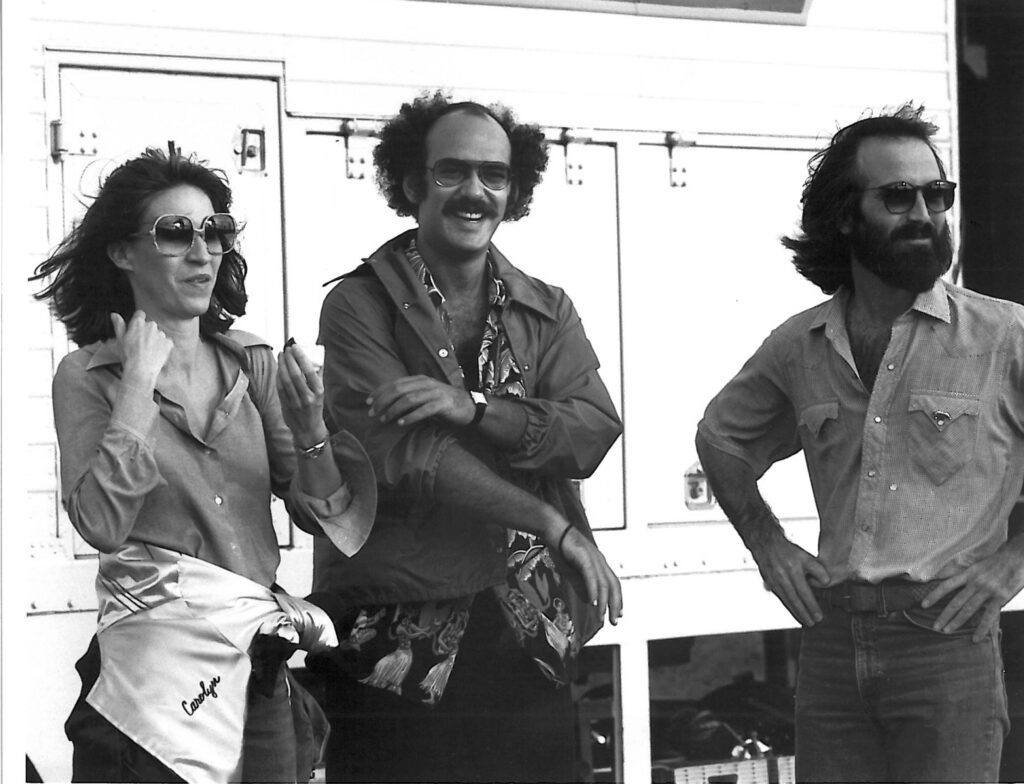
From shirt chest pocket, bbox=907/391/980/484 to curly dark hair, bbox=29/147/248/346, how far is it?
1.34 m

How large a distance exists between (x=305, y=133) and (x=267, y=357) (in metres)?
0.48

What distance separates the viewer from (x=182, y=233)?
2.51m

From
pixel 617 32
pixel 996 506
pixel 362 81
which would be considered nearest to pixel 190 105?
pixel 362 81

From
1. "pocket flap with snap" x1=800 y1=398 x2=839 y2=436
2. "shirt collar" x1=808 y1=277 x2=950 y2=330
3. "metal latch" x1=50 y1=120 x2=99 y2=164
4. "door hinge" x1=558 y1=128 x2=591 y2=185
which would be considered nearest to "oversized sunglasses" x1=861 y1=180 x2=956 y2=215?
"shirt collar" x1=808 y1=277 x2=950 y2=330

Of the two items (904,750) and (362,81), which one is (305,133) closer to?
(362,81)

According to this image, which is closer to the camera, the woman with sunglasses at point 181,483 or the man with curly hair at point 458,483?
the woman with sunglasses at point 181,483

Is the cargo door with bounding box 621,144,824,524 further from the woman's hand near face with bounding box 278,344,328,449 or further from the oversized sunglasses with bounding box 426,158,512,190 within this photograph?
the woman's hand near face with bounding box 278,344,328,449

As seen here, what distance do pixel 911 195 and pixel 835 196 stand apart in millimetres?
187

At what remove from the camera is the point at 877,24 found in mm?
3145

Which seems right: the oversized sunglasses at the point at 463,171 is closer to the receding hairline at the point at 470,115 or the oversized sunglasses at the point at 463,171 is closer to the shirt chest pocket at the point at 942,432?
the receding hairline at the point at 470,115

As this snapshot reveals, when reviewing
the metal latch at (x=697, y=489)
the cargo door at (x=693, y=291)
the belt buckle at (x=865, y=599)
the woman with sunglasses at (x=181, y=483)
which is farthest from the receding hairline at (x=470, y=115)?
the belt buckle at (x=865, y=599)

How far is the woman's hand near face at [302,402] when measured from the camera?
2500 mm

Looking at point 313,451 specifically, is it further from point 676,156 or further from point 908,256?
point 908,256

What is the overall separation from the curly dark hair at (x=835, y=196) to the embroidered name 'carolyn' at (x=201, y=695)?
1.48 m
